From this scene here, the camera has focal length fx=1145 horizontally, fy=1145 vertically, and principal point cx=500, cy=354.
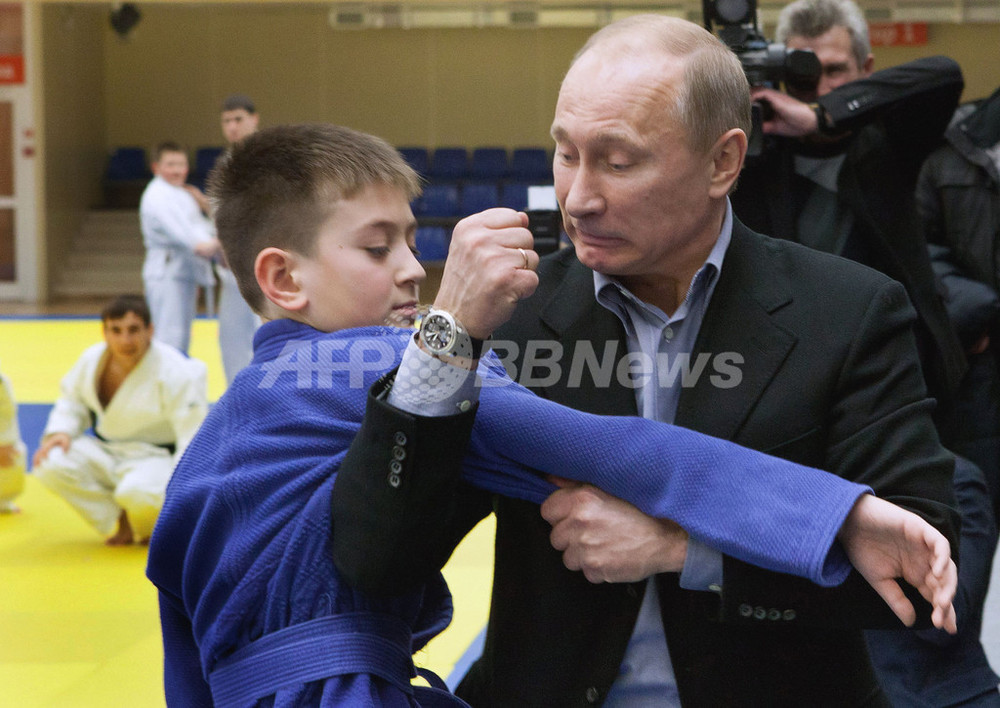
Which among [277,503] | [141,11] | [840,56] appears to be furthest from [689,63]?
[141,11]

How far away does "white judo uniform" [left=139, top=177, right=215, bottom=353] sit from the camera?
8.51 metres

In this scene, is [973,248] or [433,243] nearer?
[973,248]

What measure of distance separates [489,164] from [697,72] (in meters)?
16.8

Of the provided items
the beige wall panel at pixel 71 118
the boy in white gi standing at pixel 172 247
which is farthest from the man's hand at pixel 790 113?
the beige wall panel at pixel 71 118

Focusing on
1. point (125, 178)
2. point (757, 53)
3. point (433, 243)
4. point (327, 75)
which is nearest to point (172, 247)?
point (757, 53)

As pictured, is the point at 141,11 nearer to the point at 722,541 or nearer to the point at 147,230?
the point at 147,230

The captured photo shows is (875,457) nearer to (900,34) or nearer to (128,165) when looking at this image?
(900,34)

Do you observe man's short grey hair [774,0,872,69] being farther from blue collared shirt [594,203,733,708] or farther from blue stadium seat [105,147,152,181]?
blue stadium seat [105,147,152,181]

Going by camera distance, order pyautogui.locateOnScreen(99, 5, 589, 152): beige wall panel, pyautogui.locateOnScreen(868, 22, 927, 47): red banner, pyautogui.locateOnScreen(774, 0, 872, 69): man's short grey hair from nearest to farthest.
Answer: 1. pyautogui.locateOnScreen(774, 0, 872, 69): man's short grey hair
2. pyautogui.locateOnScreen(868, 22, 927, 47): red banner
3. pyautogui.locateOnScreen(99, 5, 589, 152): beige wall panel

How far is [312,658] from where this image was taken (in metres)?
1.30

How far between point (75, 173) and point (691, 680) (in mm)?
18113

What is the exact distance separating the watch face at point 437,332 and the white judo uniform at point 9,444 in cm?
516

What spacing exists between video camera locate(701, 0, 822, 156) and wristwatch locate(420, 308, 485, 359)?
174 cm

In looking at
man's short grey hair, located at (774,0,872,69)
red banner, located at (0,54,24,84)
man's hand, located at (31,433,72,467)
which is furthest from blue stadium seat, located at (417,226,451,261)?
man's short grey hair, located at (774,0,872,69)
